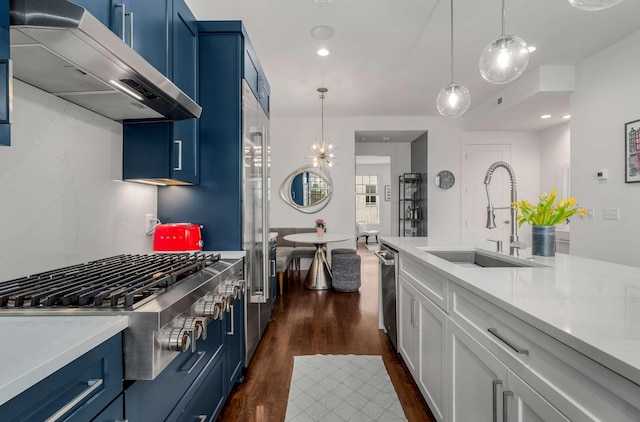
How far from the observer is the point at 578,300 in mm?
923

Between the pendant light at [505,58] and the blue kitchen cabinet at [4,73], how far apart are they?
7.01 ft

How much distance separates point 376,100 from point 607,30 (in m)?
2.61

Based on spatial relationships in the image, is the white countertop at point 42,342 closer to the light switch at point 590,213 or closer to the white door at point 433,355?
the white door at point 433,355

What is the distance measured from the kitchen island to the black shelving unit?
14.6 ft

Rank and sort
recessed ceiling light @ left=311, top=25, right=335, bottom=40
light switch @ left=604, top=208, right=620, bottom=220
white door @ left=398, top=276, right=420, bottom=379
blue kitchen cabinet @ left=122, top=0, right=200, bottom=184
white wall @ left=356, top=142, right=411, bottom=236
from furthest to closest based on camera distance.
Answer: white wall @ left=356, top=142, right=411, bottom=236 < light switch @ left=604, top=208, right=620, bottom=220 < recessed ceiling light @ left=311, top=25, right=335, bottom=40 < white door @ left=398, top=276, right=420, bottom=379 < blue kitchen cabinet @ left=122, top=0, right=200, bottom=184

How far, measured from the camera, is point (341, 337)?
283 cm

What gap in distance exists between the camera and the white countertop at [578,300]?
0.62 meters

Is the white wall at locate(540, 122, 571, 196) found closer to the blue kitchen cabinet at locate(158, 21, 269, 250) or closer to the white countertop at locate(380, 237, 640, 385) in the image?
the white countertop at locate(380, 237, 640, 385)

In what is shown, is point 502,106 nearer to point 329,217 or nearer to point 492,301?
point 329,217

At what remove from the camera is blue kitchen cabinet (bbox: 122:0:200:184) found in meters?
1.77

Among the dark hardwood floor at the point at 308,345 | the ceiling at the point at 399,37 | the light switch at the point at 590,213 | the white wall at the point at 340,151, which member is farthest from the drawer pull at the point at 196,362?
the white wall at the point at 340,151

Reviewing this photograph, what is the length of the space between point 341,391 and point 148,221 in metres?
1.67

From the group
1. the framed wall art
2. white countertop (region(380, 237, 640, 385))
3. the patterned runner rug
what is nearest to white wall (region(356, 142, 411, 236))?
the framed wall art

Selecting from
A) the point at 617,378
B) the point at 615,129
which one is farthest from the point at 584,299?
the point at 615,129
